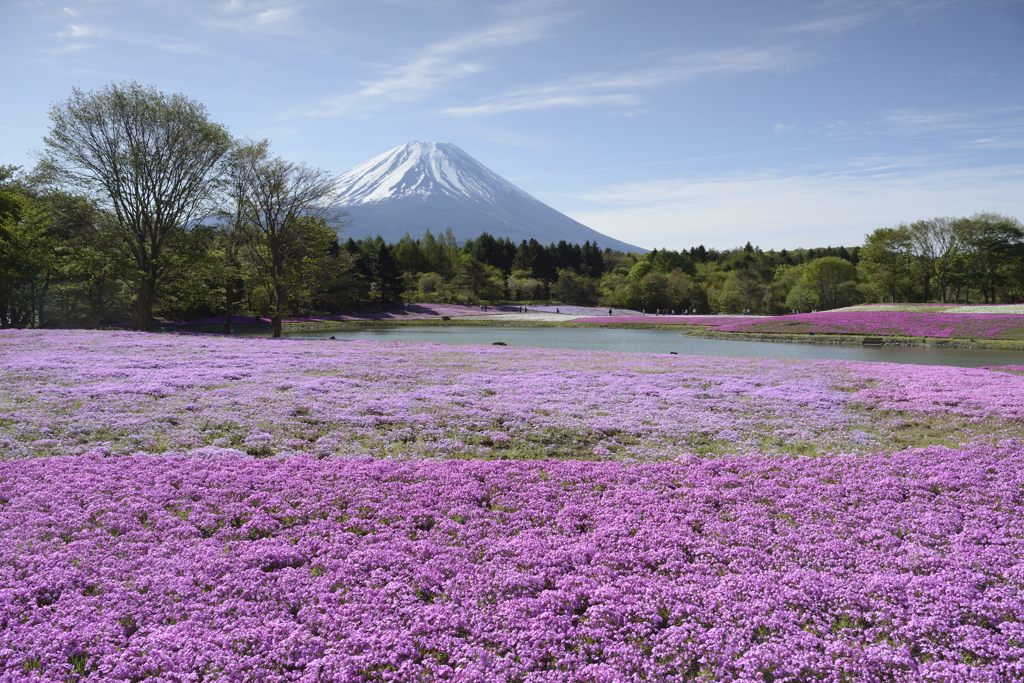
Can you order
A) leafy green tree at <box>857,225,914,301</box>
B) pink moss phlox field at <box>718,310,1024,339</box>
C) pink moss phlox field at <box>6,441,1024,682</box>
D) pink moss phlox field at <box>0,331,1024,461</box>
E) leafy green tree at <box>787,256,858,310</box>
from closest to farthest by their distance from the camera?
pink moss phlox field at <box>6,441,1024,682</box>
pink moss phlox field at <box>0,331,1024,461</box>
pink moss phlox field at <box>718,310,1024,339</box>
leafy green tree at <box>857,225,914,301</box>
leafy green tree at <box>787,256,858,310</box>

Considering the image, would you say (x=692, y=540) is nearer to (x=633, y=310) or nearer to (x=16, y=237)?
(x=16, y=237)

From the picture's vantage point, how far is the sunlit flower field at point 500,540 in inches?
221

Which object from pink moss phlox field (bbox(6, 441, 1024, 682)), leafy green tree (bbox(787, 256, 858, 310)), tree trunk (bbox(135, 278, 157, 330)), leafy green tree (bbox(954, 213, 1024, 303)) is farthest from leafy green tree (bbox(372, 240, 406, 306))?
pink moss phlox field (bbox(6, 441, 1024, 682))

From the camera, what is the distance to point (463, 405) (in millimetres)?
16328

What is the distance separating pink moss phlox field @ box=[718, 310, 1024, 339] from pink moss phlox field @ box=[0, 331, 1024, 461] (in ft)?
112

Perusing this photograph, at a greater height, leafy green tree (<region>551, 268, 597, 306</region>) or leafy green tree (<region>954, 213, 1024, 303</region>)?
leafy green tree (<region>954, 213, 1024, 303</region>)

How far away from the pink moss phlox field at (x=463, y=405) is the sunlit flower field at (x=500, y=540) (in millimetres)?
140

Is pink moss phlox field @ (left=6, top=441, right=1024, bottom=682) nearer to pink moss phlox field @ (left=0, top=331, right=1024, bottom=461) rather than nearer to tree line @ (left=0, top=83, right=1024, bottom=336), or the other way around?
pink moss phlox field @ (left=0, top=331, right=1024, bottom=461)

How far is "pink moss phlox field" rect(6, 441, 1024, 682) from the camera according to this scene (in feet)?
18.2

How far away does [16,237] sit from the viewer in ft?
138

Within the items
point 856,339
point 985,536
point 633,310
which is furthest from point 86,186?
point 633,310

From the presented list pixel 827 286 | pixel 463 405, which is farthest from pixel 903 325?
pixel 463 405

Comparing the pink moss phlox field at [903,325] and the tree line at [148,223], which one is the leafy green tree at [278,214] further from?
the pink moss phlox field at [903,325]

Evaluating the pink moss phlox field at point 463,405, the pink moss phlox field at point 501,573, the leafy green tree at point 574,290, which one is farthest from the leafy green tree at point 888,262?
the pink moss phlox field at point 501,573
